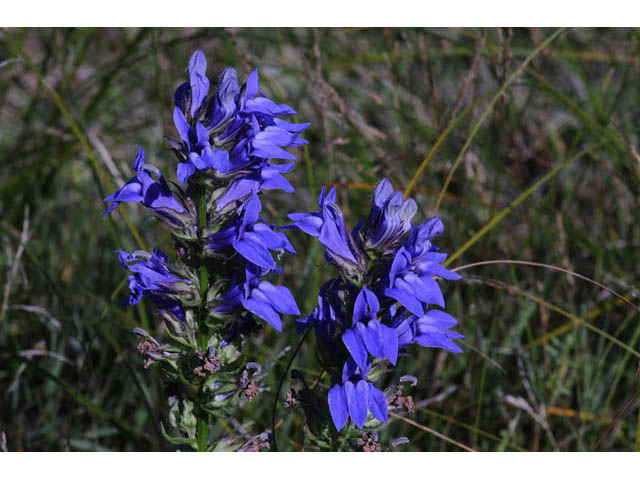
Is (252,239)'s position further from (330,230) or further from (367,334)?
(367,334)

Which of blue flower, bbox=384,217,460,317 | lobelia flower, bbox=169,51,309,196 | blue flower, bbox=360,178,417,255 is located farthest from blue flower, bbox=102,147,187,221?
blue flower, bbox=384,217,460,317

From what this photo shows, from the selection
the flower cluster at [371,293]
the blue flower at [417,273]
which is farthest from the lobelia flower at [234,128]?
the blue flower at [417,273]

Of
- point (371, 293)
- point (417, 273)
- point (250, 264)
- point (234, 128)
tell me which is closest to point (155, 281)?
point (250, 264)

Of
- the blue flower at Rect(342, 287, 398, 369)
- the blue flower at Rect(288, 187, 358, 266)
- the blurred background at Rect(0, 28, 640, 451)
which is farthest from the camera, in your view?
the blurred background at Rect(0, 28, 640, 451)

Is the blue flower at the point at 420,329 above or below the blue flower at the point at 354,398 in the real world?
above

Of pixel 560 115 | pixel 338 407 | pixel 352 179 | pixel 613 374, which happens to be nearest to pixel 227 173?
pixel 338 407

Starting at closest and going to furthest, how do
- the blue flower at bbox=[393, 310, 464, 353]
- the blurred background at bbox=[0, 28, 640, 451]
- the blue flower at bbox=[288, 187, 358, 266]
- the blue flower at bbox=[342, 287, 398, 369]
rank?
the blue flower at bbox=[342, 287, 398, 369] < the blue flower at bbox=[288, 187, 358, 266] < the blue flower at bbox=[393, 310, 464, 353] < the blurred background at bbox=[0, 28, 640, 451]

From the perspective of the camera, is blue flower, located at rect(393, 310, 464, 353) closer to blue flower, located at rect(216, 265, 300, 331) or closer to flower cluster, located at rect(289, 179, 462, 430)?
flower cluster, located at rect(289, 179, 462, 430)

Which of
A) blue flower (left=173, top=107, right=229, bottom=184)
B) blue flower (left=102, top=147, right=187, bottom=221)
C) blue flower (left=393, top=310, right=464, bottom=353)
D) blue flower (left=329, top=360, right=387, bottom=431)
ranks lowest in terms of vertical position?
blue flower (left=329, top=360, right=387, bottom=431)

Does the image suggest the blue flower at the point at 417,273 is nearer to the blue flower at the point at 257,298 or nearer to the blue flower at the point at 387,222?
the blue flower at the point at 387,222
